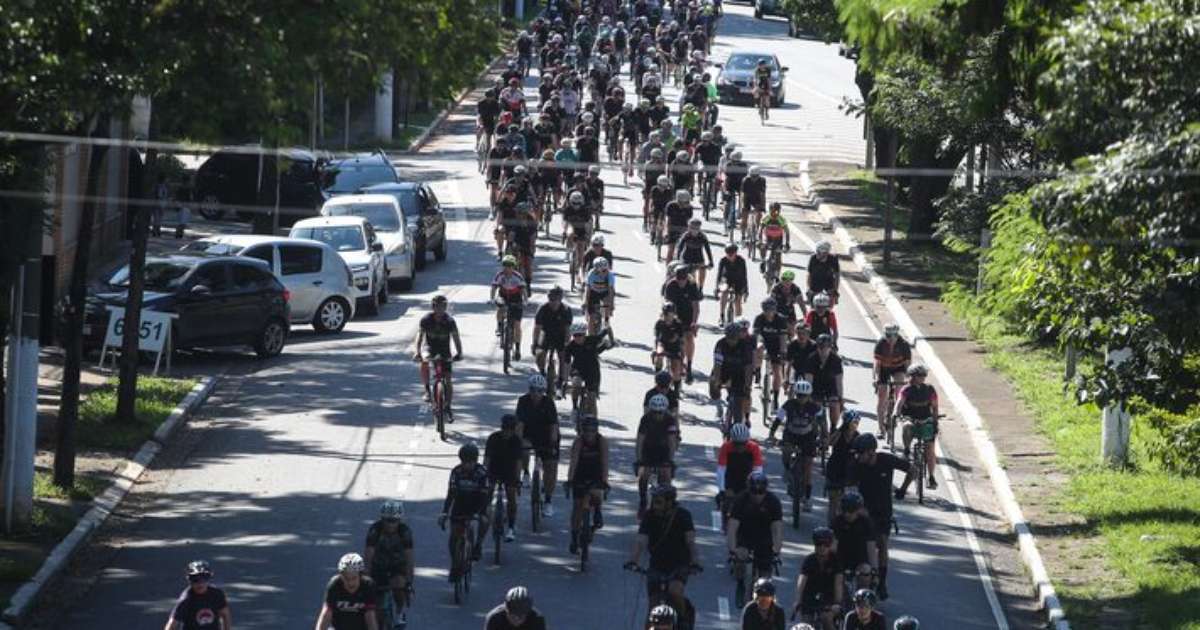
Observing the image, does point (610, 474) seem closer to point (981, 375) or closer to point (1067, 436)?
point (1067, 436)

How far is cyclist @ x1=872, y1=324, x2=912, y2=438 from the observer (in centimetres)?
2573

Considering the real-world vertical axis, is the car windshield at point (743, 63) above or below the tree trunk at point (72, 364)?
above

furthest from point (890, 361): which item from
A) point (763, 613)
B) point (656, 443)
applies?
point (763, 613)

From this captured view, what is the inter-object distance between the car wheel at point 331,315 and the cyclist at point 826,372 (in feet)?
36.6

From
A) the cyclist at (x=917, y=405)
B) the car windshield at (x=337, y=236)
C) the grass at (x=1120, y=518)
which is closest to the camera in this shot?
the grass at (x=1120, y=518)

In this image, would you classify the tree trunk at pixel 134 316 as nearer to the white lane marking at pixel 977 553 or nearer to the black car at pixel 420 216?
the white lane marking at pixel 977 553

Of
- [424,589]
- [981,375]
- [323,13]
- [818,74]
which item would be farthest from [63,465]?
[818,74]

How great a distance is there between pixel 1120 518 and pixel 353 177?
22.8 meters

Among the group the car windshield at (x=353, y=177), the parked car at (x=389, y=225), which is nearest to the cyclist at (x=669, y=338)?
the parked car at (x=389, y=225)

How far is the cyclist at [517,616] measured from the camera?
1552cm

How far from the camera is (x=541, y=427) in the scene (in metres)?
21.8

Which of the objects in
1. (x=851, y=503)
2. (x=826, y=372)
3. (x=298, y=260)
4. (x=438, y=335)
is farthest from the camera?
(x=298, y=260)

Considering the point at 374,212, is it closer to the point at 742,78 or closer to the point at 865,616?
the point at 865,616

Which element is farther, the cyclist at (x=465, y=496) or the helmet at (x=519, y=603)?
the cyclist at (x=465, y=496)
